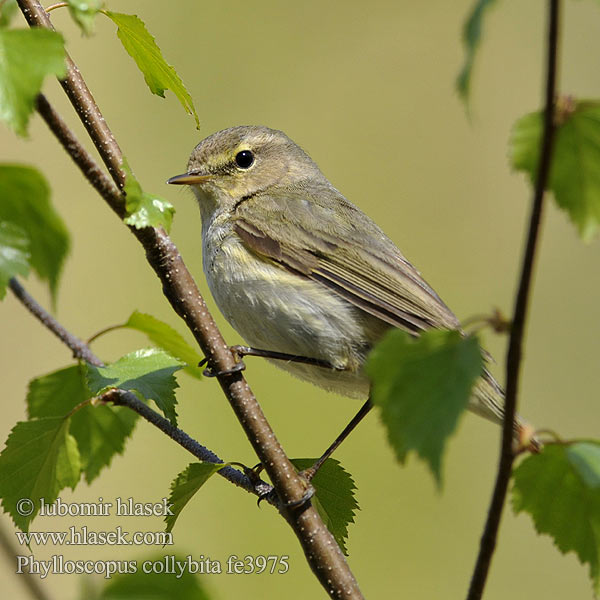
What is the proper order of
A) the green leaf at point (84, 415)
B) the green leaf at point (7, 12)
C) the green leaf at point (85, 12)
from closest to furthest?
the green leaf at point (85, 12)
the green leaf at point (7, 12)
the green leaf at point (84, 415)

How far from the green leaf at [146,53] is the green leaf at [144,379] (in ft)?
1.93

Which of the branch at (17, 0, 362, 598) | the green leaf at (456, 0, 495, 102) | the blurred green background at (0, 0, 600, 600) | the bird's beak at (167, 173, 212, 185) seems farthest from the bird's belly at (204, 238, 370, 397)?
the green leaf at (456, 0, 495, 102)

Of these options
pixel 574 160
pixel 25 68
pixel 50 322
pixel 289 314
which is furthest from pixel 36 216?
pixel 574 160

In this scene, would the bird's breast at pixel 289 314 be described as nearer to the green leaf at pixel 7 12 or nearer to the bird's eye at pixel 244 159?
the bird's eye at pixel 244 159

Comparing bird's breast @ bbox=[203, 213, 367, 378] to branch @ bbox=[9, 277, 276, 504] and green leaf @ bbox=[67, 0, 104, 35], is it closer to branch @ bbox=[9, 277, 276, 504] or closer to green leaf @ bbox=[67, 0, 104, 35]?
branch @ bbox=[9, 277, 276, 504]

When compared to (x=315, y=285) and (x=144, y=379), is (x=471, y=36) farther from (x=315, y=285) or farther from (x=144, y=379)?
(x=315, y=285)

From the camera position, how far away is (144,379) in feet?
5.85

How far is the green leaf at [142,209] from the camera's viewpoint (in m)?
1.49

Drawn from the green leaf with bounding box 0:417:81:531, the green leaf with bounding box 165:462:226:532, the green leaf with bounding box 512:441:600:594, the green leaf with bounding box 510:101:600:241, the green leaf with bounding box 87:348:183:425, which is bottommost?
the green leaf with bounding box 512:441:600:594

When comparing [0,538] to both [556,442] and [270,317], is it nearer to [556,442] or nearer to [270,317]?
[556,442]

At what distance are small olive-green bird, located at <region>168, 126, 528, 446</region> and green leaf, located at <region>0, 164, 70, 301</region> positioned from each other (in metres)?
0.77

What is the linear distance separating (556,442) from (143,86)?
465cm

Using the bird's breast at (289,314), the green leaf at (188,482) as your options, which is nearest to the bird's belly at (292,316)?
the bird's breast at (289,314)

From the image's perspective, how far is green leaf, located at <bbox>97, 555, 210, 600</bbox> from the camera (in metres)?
0.86
